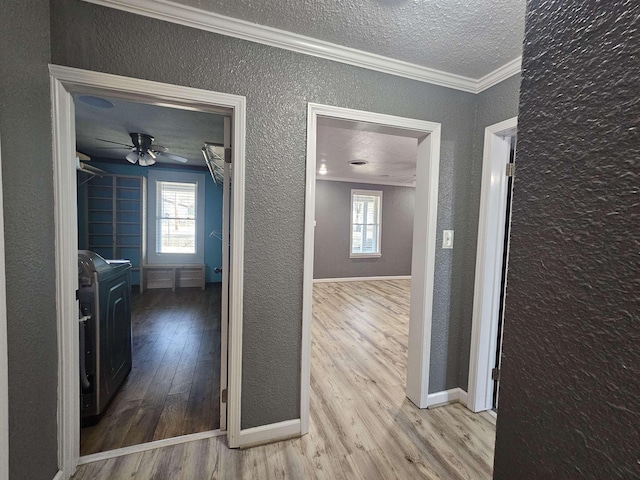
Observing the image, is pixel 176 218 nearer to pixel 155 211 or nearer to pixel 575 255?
pixel 155 211

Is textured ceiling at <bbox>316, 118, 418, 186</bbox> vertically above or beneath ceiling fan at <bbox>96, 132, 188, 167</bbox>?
above

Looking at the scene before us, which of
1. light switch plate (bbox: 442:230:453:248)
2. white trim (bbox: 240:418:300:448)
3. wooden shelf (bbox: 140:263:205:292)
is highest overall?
light switch plate (bbox: 442:230:453:248)

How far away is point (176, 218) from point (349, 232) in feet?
12.3

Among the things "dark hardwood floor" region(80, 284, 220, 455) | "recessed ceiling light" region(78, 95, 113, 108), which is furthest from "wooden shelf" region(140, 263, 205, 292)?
"recessed ceiling light" region(78, 95, 113, 108)

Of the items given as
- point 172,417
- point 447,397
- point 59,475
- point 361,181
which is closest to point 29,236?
point 59,475

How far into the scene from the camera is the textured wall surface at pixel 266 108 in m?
1.37

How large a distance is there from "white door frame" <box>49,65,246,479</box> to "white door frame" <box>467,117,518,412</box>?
5.34 ft

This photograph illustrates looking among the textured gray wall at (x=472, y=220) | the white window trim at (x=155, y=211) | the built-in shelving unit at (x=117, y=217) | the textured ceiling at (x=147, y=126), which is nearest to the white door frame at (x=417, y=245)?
the textured gray wall at (x=472, y=220)

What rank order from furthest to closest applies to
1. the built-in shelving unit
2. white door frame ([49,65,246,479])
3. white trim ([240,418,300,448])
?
the built-in shelving unit, white trim ([240,418,300,448]), white door frame ([49,65,246,479])

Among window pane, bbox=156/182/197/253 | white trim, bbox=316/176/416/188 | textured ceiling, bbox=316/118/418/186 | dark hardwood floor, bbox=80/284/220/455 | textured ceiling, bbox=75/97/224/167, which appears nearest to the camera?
dark hardwood floor, bbox=80/284/220/455

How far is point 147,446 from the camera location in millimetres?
1622

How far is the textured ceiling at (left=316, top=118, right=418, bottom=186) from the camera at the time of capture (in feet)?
10.4

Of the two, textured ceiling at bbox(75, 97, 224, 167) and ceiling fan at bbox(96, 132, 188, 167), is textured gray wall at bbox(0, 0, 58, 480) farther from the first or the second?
ceiling fan at bbox(96, 132, 188, 167)

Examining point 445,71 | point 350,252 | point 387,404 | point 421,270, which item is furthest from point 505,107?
point 350,252
